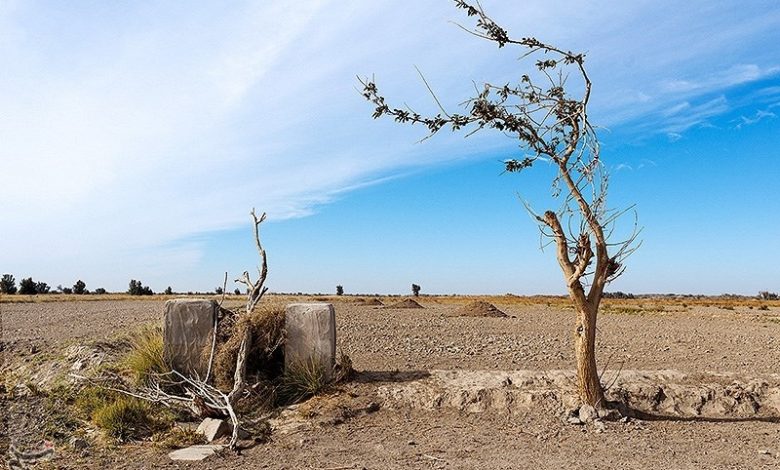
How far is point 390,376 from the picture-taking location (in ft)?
32.5

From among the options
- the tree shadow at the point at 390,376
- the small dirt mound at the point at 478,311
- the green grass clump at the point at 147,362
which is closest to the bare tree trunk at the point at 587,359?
the tree shadow at the point at 390,376

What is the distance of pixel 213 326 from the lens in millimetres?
9984

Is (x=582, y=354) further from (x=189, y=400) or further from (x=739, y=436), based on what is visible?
(x=189, y=400)

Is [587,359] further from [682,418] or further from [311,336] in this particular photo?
[311,336]

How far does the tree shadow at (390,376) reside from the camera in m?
9.69

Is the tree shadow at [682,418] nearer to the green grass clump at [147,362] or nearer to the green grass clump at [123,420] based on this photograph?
the green grass clump at [123,420]

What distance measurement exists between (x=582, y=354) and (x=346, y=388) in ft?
10.9

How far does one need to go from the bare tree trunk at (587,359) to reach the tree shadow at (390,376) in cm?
237

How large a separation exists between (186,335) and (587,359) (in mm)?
5736

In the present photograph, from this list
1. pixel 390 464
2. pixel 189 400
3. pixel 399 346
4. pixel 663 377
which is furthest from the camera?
pixel 399 346

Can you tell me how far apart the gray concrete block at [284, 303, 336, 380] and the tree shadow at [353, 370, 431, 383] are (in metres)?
0.52

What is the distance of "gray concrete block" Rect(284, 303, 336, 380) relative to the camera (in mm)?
9680

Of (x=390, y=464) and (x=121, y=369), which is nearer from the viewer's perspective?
(x=390, y=464)

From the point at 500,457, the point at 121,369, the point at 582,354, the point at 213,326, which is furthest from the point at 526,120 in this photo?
the point at 121,369
